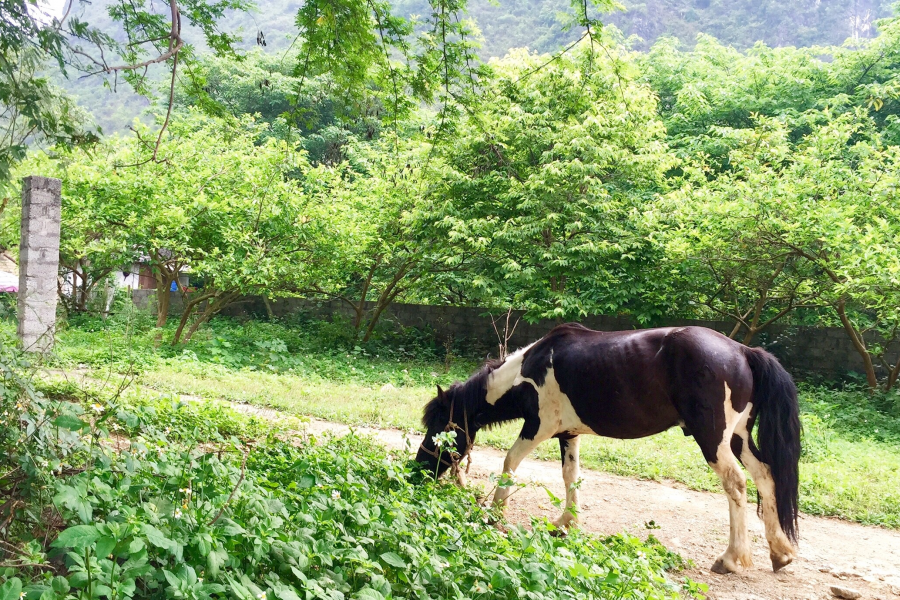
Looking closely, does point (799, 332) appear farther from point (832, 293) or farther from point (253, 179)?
point (253, 179)

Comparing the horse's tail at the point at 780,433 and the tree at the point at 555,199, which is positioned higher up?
the tree at the point at 555,199

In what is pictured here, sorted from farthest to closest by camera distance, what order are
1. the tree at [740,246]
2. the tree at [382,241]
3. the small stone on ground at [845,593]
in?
the tree at [382,241], the tree at [740,246], the small stone on ground at [845,593]

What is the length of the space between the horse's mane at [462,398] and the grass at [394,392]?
2124 mm

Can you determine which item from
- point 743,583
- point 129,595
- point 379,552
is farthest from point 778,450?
point 129,595

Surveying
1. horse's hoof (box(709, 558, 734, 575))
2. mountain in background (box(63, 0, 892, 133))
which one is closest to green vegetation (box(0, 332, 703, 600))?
horse's hoof (box(709, 558, 734, 575))

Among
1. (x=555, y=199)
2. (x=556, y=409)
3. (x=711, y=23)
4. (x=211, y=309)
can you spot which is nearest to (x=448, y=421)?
(x=556, y=409)

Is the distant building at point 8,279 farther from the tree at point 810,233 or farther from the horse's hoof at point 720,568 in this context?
the horse's hoof at point 720,568

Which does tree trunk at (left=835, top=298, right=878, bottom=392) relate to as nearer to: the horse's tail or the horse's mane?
the horse's tail

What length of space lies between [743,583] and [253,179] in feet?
36.3

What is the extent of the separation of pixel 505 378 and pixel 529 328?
861 centimetres

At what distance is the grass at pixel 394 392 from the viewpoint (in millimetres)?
6051

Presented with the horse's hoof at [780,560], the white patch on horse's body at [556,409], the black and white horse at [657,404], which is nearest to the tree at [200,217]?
the black and white horse at [657,404]

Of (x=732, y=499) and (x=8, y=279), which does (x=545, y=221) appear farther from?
(x=8, y=279)

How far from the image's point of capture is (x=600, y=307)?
12.0 m
